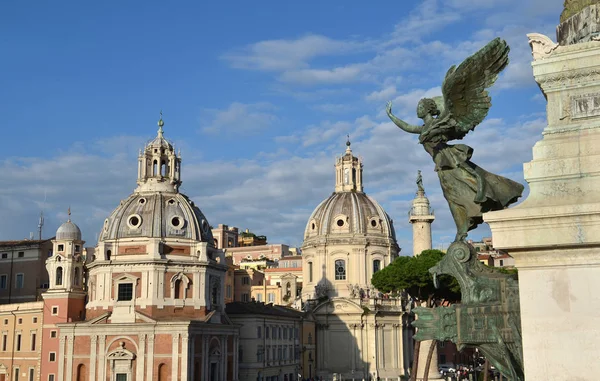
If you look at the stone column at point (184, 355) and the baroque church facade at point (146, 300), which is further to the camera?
the baroque church facade at point (146, 300)

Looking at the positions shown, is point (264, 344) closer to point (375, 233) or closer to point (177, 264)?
point (177, 264)

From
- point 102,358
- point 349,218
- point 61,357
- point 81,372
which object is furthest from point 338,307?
point 61,357

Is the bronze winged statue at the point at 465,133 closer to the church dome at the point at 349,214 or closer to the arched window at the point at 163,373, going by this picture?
the arched window at the point at 163,373

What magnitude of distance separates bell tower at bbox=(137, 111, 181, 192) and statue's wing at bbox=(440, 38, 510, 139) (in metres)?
59.9

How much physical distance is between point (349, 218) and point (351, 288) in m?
8.55

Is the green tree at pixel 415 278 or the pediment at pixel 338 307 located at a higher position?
the green tree at pixel 415 278

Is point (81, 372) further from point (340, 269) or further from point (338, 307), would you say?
point (340, 269)

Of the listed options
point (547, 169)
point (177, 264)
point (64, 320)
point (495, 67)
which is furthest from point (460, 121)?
point (64, 320)

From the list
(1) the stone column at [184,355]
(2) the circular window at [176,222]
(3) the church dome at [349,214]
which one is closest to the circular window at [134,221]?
(2) the circular window at [176,222]

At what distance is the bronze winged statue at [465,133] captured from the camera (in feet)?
28.3

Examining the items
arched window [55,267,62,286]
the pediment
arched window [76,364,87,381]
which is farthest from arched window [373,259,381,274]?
arched window [76,364,87,381]

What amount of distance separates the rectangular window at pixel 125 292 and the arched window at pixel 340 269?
31.9m

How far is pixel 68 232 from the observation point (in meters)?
70.3

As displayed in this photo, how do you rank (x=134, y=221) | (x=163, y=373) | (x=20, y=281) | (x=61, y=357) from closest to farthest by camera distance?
(x=163, y=373)
(x=61, y=357)
(x=134, y=221)
(x=20, y=281)
